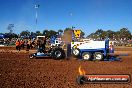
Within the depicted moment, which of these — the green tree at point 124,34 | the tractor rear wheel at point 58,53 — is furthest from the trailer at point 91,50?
the green tree at point 124,34

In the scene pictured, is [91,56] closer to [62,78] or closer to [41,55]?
[41,55]

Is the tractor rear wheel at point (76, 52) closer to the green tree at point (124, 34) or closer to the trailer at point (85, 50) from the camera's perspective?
the trailer at point (85, 50)

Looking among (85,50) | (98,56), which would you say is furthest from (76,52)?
(98,56)

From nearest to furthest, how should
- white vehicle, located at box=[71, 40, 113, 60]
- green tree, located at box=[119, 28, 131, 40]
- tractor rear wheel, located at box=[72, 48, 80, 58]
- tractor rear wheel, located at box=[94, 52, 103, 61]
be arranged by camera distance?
tractor rear wheel, located at box=[94, 52, 103, 61] → white vehicle, located at box=[71, 40, 113, 60] → tractor rear wheel, located at box=[72, 48, 80, 58] → green tree, located at box=[119, 28, 131, 40]

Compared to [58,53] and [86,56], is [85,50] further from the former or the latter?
[58,53]

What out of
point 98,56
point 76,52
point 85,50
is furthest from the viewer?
point 76,52

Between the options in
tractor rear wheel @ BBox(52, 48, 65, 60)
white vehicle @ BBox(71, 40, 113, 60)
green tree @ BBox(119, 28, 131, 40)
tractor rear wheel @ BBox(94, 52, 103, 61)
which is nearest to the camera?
tractor rear wheel @ BBox(94, 52, 103, 61)

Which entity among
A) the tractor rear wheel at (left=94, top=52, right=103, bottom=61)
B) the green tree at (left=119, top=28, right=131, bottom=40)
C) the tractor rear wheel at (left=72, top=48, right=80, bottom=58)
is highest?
the green tree at (left=119, top=28, right=131, bottom=40)

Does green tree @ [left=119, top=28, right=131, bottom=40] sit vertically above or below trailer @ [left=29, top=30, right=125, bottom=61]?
above

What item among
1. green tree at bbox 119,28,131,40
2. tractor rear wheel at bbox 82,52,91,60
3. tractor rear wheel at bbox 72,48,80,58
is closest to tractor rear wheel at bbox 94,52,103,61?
tractor rear wheel at bbox 82,52,91,60

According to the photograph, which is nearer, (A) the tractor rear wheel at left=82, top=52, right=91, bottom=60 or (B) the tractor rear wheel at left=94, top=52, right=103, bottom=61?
(B) the tractor rear wheel at left=94, top=52, right=103, bottom=61

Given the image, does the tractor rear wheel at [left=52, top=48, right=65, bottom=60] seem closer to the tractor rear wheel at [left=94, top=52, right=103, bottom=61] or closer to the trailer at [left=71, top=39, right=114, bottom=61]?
the trailer at [left=71, top=39, right=114, bottom=61]

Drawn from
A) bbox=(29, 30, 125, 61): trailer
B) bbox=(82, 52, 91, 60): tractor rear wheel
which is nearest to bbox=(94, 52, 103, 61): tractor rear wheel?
bbox=(29, 30, 125, 61): trailer

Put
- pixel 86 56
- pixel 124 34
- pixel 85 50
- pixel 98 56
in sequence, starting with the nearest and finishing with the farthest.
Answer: pixel 98 56, pixel 86 56, pixel 85 50, pixel 124 34
